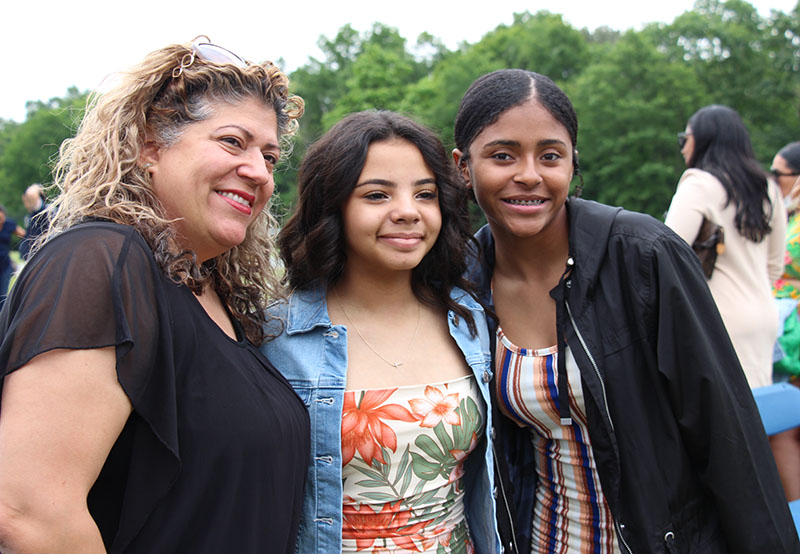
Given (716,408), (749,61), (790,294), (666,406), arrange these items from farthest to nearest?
(749,61), (790,294), (666,406), (716,408)

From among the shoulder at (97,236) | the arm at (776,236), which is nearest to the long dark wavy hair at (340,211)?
the shoulder at (97,236)

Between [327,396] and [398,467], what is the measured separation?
350 mm

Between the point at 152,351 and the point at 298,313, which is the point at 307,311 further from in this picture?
the point at 152,351

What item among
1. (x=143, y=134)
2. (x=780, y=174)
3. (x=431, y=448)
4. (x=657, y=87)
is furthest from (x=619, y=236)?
(x=657, y=87)

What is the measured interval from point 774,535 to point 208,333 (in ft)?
6.33

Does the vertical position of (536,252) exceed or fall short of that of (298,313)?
it exceeds it

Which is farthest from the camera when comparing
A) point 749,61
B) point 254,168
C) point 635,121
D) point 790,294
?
point 749,61

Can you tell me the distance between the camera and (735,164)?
152 inches

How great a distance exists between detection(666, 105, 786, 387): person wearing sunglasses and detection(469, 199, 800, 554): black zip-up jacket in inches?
66.9

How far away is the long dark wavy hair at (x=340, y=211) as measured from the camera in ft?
8.09

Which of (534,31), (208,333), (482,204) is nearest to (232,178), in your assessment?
(208,333)

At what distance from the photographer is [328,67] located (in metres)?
47.0

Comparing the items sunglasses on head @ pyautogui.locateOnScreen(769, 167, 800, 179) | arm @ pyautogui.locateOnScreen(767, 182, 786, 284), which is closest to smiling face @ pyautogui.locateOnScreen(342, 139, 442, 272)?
arm @ pyautogui.locateOnScreen(767, 182, 786, 284)

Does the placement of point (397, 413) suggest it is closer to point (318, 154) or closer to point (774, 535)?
point (318, 154)
